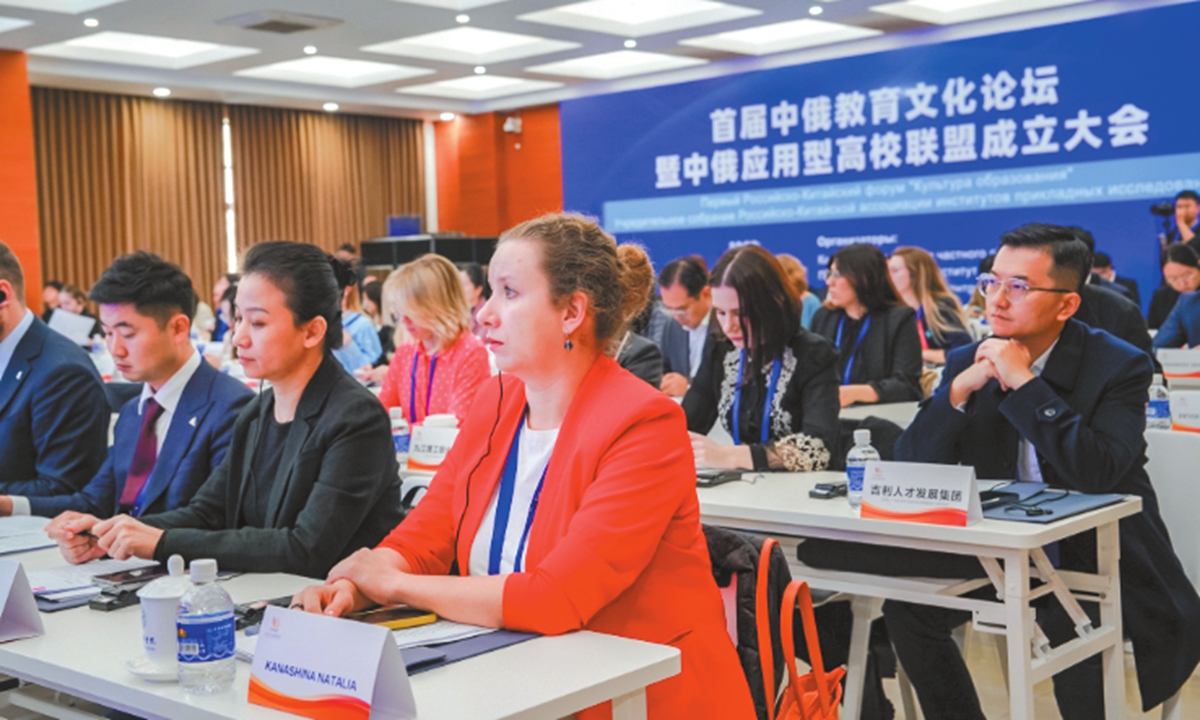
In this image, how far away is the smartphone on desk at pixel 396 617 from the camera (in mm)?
1783

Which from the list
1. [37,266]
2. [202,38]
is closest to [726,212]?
[202,38]

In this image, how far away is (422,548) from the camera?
2.07 metres

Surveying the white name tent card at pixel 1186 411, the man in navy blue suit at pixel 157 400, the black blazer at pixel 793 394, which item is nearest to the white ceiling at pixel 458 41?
the white name tent card at pixel 1186 411

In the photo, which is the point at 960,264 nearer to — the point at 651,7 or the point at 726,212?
the point at 726,212

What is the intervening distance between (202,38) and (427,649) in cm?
1015

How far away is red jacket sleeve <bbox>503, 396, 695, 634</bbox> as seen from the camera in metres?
1.74

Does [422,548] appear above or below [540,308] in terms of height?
below

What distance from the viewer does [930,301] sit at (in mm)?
6566

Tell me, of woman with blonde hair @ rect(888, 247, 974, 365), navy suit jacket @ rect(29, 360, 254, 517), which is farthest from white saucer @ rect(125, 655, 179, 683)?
woman with blonde hair @ rect(888, 247, 974, 365)

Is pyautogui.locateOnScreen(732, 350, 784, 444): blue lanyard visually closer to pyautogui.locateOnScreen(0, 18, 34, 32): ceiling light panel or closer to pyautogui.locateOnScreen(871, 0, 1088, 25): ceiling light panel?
pyautogui.locateOnScreen(871, 0, 1088, 25): ceiling light panel

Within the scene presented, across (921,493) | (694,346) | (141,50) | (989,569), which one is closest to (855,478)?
(921,493)

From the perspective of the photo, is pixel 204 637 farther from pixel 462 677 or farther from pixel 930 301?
pixel 930 301

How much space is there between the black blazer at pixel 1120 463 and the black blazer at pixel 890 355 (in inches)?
80.8

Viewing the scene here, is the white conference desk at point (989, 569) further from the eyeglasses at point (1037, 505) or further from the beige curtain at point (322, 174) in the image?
the beige curtain at point (322, 174)
